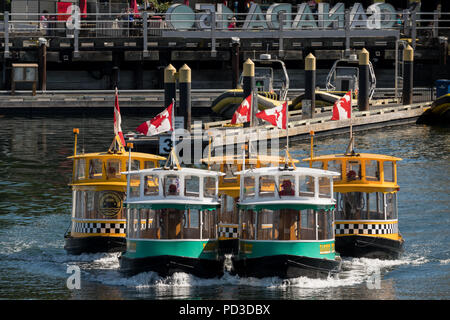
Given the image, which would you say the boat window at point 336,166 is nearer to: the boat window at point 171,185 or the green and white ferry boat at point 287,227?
the green and white ferry boat at point 287,227

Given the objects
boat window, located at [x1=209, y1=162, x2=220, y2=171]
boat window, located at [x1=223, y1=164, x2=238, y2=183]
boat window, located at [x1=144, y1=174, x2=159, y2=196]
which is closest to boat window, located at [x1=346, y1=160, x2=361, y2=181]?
boat window, located at [x1=223, y1=164, x2=238, y2=183]

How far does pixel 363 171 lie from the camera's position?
27781 mm

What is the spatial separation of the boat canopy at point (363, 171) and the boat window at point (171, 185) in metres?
5.01

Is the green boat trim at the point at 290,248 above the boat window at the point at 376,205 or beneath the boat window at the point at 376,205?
beneath

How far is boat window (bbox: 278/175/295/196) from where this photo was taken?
2439 cm

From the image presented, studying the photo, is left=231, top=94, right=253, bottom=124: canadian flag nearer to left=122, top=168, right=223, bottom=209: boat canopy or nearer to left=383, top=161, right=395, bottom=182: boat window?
left=383, top=161, right=395, bottom=182: boat window

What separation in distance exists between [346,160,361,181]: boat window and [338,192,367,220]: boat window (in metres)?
0.47

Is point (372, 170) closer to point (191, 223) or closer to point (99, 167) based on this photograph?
point (191, 223)

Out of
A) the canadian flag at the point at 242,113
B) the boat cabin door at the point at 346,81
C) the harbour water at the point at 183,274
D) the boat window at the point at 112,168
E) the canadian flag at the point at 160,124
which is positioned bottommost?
the harbour water at the point at 183,274

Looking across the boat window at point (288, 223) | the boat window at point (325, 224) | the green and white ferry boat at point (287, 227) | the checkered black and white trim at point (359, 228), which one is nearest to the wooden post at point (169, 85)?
the checkered black and white trim at point (359, 228)

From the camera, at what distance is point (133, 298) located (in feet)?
76.3

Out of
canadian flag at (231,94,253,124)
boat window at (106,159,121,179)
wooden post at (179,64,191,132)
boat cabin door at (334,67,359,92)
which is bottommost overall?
boat window at (106,159,121,179)

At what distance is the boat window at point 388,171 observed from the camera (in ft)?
91.4

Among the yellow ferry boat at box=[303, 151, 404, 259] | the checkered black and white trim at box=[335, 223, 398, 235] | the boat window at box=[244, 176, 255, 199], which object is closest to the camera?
the boat window at box=[244, 176, 255, 199]
